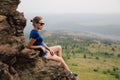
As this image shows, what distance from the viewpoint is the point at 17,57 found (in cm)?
1606

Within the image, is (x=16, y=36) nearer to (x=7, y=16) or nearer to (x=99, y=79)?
(x=7, y=16)

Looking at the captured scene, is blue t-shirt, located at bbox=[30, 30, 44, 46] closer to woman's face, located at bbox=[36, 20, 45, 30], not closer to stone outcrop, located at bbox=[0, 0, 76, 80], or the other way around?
woman's face, located at bbox=[36, 20, 45, 30]

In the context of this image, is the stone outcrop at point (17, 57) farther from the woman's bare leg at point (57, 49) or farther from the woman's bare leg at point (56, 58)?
the woman's bare leg at point (57, 49)

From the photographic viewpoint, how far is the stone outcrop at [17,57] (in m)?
15.1

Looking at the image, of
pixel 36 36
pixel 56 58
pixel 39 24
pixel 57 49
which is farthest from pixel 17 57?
pixel 57 49

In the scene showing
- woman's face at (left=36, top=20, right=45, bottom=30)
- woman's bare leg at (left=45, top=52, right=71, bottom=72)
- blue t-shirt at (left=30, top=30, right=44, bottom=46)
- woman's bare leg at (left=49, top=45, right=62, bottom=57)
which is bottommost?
woman's bare leg at (left=45, top=52, right=71, bottom=72)

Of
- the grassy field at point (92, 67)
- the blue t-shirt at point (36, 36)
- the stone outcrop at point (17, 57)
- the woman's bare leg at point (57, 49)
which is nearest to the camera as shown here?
the stone outcrop at point (17, 57)

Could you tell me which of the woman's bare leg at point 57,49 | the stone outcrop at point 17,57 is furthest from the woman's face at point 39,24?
the woman's bare leg at point 57,49

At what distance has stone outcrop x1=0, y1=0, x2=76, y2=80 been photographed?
15.1m

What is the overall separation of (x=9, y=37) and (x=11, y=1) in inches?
89.5

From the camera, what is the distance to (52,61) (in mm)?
17438

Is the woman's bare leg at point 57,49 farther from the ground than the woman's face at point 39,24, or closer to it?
closer to it

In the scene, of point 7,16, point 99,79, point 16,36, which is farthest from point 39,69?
point 99,79

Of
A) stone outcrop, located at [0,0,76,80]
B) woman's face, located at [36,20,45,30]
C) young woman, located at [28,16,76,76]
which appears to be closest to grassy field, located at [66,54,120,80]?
young woman, located at [28,16,76,76]
